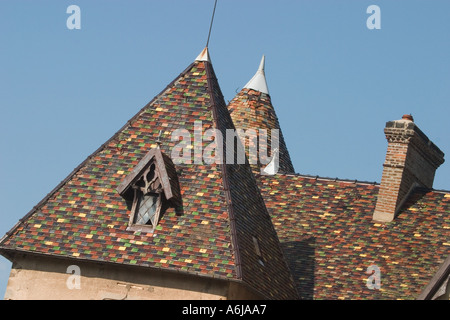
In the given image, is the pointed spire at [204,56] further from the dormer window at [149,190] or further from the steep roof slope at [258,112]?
the steep roof slope at [258,112]

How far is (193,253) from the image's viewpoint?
26000 mm

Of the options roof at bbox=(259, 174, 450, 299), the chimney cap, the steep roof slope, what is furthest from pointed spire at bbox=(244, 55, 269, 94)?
the chimney cap

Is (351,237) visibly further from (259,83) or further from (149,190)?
(259,83)

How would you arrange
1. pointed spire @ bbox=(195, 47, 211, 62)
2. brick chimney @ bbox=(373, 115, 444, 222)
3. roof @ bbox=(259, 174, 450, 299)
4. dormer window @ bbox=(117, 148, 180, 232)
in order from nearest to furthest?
dormer window @ bbox=(117, 148, 180, 232), roof @ bbox=(259, 174, 450, 299), pointed spire @ bbox=(195, 47, 211, 62), brick chimney @ bbox=(373, 115, 444, 222)

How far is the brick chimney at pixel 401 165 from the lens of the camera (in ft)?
102

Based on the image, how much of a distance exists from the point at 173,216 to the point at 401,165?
740cm

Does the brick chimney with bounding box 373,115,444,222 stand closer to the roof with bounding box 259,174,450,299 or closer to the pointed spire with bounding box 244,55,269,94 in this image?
the roof with bounding box 259,174,450,299

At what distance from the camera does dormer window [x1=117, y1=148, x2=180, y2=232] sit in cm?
2691

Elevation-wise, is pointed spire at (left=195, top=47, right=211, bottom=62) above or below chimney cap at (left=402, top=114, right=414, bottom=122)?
above

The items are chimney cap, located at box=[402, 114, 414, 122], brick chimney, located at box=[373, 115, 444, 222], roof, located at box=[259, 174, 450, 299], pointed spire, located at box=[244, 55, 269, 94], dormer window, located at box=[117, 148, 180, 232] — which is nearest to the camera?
dormer window, located at box=[117, 148, 180, 232]

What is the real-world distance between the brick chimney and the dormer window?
6.21 m

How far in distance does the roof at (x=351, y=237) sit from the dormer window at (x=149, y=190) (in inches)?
158
